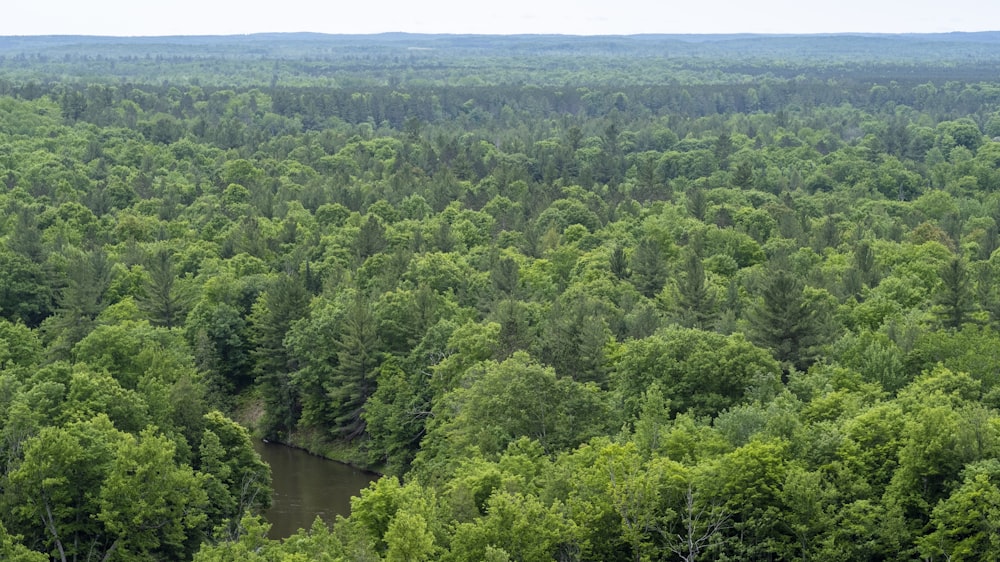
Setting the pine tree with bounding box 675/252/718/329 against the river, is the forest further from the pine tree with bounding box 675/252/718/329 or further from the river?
the river

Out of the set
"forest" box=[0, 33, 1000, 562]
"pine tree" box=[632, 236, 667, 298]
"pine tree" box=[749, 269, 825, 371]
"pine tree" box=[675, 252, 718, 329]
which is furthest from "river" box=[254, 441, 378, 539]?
"pine tree" box=[632, 236, 667, 298]

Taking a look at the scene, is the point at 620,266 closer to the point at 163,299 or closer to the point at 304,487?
the point at 304,487

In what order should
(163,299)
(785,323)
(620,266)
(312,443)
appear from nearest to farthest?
(785,323) → (312,443) → (163,299) → (620,266)

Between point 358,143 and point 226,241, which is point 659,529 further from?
point 358,143

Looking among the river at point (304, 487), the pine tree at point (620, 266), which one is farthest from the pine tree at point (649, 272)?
the river at point (304, 487)

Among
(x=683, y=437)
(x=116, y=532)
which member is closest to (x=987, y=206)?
(x=683, y=437)

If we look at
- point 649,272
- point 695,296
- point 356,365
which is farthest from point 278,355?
point 695,296

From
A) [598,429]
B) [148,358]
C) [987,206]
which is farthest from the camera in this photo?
[987,206]
